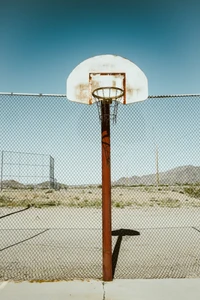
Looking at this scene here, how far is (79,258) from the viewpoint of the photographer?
18.2 feet

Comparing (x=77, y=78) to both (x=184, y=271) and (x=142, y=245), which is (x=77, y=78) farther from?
(x=142, y=245)

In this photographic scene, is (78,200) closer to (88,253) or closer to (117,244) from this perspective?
(117,244)

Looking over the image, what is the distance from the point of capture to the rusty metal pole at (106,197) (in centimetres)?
400

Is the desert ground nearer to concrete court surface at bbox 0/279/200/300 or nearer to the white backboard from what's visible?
concrete court surface at bbox 0/279/200/300

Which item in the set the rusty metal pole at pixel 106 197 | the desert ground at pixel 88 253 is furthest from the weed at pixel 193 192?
the rusty metal pole at pixel 106 197

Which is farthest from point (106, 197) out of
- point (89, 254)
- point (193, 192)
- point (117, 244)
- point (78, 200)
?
point (193, 192)

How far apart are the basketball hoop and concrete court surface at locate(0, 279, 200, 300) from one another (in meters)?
2.57

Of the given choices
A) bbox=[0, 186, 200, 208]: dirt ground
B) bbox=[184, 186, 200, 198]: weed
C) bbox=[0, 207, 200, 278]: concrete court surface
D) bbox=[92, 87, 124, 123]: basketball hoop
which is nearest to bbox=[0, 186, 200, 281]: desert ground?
bbox=[0, 207, 200, 278]: concrete court surface

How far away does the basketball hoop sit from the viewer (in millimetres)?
4312

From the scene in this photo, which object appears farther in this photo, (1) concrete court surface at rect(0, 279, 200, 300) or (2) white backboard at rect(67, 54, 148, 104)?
(2) white backboard at rect(67, 54, 148, 104)

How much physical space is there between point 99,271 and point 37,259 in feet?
5.06

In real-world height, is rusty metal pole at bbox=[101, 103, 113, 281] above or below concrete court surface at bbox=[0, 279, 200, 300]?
above

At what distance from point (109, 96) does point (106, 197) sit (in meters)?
1.64

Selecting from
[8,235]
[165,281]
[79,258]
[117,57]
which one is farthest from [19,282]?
[8,235]
